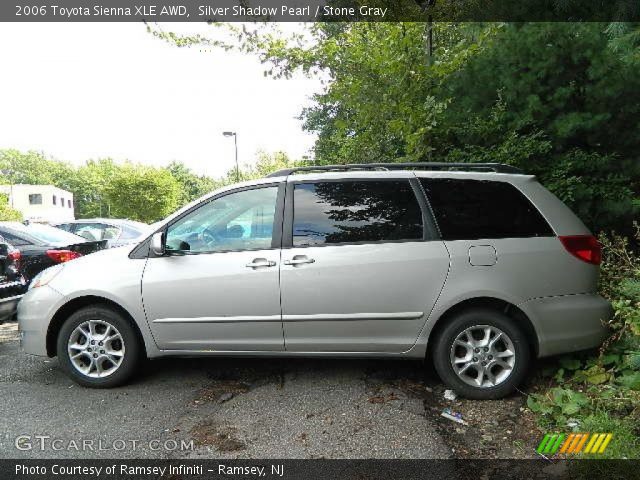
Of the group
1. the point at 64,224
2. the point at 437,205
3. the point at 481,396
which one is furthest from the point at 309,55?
the point at 64,224

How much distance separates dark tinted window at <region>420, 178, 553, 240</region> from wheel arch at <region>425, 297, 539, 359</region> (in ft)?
1.62

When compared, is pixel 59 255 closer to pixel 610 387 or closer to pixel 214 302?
pixel 214 302

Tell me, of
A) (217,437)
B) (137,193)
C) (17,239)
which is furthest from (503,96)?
(137,193)

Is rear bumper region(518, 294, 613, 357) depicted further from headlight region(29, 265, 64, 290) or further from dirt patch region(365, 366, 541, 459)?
headlight region(29, 265, 64, 290)

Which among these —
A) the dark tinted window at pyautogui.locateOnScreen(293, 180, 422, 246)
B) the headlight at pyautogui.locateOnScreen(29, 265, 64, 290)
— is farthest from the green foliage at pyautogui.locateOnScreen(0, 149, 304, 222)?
the dark tinted window at pyautogui.locateOnScreen(293, 180, 422, 246)

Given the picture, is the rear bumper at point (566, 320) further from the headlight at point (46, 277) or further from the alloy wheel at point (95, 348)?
the headlight at point (46, 277)

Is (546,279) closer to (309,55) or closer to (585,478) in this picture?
(585,478)

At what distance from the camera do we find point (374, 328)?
3.65 m

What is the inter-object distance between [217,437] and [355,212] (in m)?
1.91

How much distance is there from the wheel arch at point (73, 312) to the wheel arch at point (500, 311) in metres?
2.41

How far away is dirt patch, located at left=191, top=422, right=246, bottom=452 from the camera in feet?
9.85

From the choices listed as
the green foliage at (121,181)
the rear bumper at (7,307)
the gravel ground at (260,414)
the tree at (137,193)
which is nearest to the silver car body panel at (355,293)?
the gravel ground at (260,414)

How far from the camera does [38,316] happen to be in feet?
13.0

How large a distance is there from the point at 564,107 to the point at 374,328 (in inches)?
159
